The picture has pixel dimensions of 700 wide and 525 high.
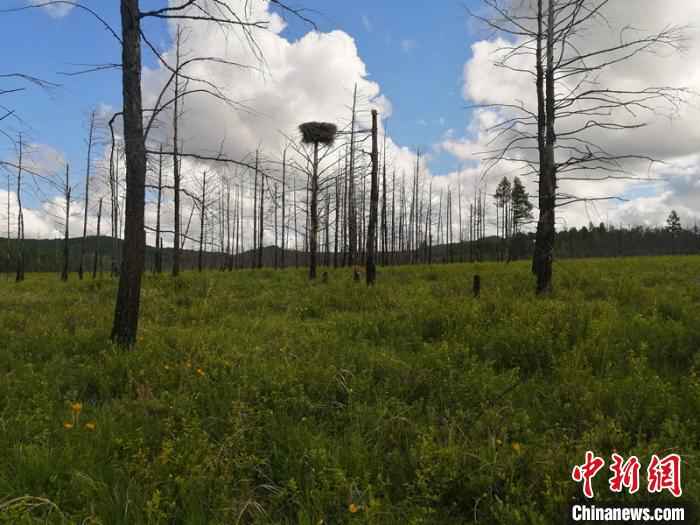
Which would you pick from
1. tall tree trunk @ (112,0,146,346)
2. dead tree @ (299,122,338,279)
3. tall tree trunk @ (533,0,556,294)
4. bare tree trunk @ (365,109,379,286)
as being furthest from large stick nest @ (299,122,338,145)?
tall tree trunk @ (112,0,146,346)

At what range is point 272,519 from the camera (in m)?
2.24

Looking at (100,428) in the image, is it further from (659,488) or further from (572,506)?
(659,488)

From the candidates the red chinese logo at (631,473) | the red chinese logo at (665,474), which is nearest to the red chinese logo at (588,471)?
the red chinese logo at (631,473)

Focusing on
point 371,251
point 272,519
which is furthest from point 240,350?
point 371,251

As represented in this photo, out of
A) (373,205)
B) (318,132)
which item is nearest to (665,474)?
(373,205)

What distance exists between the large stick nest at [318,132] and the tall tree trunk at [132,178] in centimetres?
1547

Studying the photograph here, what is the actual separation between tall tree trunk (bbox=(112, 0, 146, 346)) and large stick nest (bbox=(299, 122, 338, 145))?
15467 millimetres

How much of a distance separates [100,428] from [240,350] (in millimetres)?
2261

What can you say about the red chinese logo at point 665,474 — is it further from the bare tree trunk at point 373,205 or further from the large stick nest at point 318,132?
the large stick nest at point 318,132

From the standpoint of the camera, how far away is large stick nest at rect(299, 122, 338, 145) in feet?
69.0

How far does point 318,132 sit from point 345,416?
785 inches

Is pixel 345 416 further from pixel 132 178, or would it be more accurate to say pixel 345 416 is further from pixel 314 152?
pixel 314 152

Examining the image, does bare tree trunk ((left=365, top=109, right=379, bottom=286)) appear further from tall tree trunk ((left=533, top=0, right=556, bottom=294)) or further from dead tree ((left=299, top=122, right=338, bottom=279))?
tall tree trunk ((left=533, top=0, right=556, bottom=294))

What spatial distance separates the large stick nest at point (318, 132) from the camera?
21.0 meters
